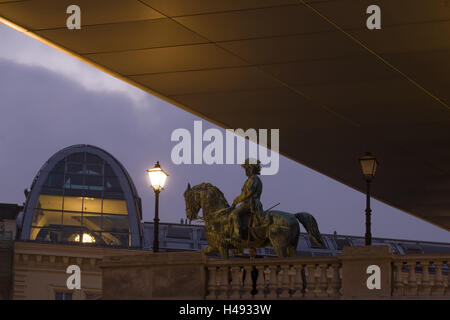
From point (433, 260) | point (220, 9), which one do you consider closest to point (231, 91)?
point (220, 9)

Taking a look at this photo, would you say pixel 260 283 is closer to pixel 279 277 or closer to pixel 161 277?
pixel 279 277

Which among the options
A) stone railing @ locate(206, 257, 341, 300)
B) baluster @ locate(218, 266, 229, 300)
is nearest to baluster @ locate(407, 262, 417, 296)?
stone railing @ locate(206, 257, 341, 300)

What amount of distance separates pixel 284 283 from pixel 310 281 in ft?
1.67

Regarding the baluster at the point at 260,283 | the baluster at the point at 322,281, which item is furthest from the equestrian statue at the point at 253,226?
the baluster at the point at 322,281

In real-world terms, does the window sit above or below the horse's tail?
above

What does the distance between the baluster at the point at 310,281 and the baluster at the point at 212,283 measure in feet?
5.43

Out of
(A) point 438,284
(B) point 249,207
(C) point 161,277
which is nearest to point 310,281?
(A) point 438,284

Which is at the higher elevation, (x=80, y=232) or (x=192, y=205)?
(x=80, y=232)

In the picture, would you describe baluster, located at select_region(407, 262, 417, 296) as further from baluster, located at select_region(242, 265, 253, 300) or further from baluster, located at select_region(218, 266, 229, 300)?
baluster, located at select_region(218, 266, 229, 300)

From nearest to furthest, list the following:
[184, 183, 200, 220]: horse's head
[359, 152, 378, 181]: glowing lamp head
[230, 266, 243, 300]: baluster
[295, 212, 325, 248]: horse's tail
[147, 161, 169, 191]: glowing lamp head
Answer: [230, 266, 243, 300]: baluster
[295, 212, 325, 248]: horse's tail
[359, 152, 378, 181]: glowing lamp head
[184, 183, 200, 220]: horse's head
[147, 161, 169, 191]: glowing lamp head

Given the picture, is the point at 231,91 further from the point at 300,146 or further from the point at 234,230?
the point at 300,146

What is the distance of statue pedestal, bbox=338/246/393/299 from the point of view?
1845cm

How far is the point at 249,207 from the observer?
24141mm

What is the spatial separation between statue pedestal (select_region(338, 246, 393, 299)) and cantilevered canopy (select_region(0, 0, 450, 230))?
3.82 metres
